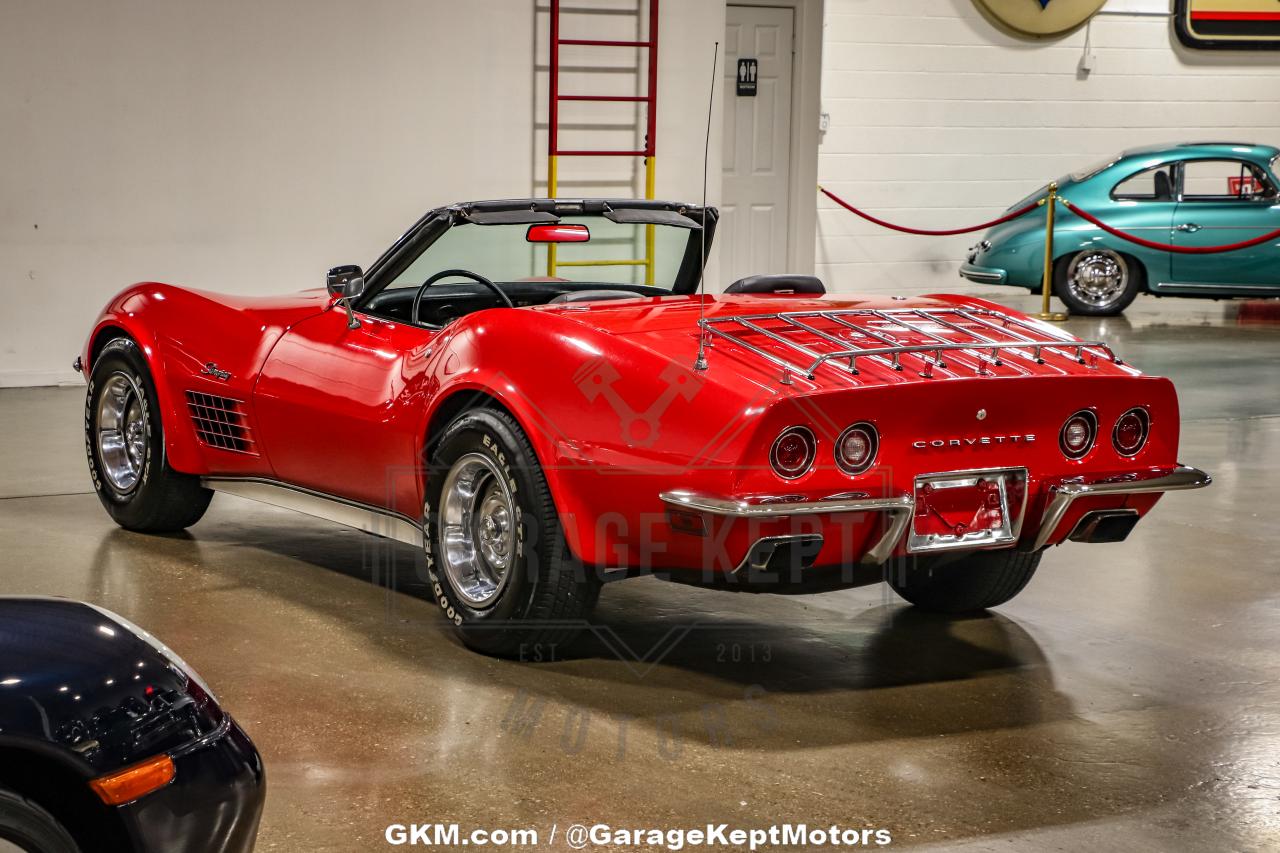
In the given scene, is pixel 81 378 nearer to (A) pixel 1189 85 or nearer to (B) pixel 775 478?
(B) pixel 775 478

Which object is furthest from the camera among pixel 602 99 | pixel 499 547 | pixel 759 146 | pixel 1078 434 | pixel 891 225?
pixel 891 225

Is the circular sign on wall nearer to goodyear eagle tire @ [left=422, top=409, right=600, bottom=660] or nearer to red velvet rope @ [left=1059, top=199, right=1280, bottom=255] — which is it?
red velvet rope @ [left=1059, top=199, right=1280, bottom=255]

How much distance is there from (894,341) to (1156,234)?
10.1m

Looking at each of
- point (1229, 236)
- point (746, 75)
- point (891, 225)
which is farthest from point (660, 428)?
point (891, 225)

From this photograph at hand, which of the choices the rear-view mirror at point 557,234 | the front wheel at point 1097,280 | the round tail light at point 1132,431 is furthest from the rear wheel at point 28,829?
the front wheel at point 1097,280

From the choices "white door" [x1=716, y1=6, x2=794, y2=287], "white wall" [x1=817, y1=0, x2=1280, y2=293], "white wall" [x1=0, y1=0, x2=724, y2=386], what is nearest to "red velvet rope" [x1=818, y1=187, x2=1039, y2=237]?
"white wall" [x1=817, y1=0, x2=1280, y2=293]

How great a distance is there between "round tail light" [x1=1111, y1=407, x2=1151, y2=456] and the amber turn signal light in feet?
8.87

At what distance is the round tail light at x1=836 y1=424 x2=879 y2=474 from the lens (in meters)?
3.57

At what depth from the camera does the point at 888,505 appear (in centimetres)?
351

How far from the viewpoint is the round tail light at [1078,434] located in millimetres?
3873

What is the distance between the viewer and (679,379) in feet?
11.8

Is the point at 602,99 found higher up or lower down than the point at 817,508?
higher up

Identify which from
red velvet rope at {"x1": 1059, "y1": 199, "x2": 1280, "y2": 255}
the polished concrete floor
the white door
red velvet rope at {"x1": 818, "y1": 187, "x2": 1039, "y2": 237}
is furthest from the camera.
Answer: red velvet rope at {"x1": 818, "y1": 187, "x2": 1039, "y2": 237}

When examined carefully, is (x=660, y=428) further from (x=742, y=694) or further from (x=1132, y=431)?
(x=1132, y=431)
